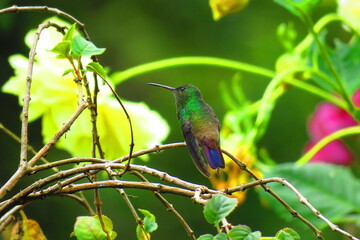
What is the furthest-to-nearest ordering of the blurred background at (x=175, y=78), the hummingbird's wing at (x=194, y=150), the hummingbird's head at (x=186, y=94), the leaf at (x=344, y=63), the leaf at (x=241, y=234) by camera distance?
the blurred background at (x=175, y=78)
the leaf at (x=344, y=63)
the hummingbird's head at (x=186, y=94)
the hummingbird's wing at (x=194, y=150)
the leaf at (x=241, y=234)

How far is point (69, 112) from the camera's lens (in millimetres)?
696

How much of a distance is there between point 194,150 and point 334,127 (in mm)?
590

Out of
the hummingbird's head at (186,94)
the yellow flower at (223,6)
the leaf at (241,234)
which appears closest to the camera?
the leaf at (241,234)

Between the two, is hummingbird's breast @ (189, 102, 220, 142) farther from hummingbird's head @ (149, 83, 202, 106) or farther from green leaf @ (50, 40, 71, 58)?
green leaf @ (50, 40, 71, 58)

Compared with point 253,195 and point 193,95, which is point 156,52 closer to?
point 253,195

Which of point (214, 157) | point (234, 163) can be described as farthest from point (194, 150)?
point (234, 163)

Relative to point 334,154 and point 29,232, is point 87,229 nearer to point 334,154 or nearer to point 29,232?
point 29,232

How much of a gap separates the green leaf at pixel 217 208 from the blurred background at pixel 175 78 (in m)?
1.34

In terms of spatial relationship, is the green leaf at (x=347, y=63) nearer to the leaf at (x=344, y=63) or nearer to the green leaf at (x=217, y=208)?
the leaf at (x=344, y=63)

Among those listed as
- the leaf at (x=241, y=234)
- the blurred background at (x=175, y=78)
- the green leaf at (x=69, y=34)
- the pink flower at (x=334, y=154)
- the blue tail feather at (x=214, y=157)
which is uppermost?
the blurred background at (x=175, y=78)

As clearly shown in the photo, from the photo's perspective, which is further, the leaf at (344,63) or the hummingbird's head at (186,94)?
the leaf at (344,63)

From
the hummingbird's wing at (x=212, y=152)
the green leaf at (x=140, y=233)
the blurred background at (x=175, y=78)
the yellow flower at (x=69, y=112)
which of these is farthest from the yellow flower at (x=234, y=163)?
the blurred background at (x=175, y=78)

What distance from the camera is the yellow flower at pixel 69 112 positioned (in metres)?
0.69

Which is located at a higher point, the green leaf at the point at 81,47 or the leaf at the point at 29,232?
the green leaf at the point at 81,47
